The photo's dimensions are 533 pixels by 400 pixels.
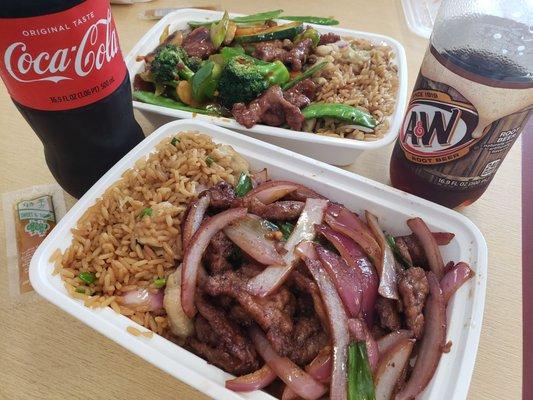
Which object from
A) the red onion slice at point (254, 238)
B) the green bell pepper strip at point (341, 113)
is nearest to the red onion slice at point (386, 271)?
the red onion slice at point (254, 238)

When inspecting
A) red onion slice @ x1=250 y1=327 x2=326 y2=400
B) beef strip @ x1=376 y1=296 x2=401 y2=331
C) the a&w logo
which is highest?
the a&w logo

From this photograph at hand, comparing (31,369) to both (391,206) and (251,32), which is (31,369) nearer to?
(391,206)

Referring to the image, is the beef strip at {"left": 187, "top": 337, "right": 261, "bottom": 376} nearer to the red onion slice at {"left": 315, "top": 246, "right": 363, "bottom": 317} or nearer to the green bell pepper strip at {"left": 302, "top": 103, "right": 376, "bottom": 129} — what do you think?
the red onion slice at {"left": 315, "top": 246, "right": 363, "bottom": 317}

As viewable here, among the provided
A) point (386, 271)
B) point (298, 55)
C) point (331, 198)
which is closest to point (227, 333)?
point (386, 271)

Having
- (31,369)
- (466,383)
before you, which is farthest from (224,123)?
(466,383)

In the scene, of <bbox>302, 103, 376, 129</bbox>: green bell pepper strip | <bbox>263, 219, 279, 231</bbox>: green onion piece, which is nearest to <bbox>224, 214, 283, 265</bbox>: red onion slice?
<bbox>263, 219, 279, 231</bbox>: green onion piece

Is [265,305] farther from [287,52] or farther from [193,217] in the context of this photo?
[287,52]
